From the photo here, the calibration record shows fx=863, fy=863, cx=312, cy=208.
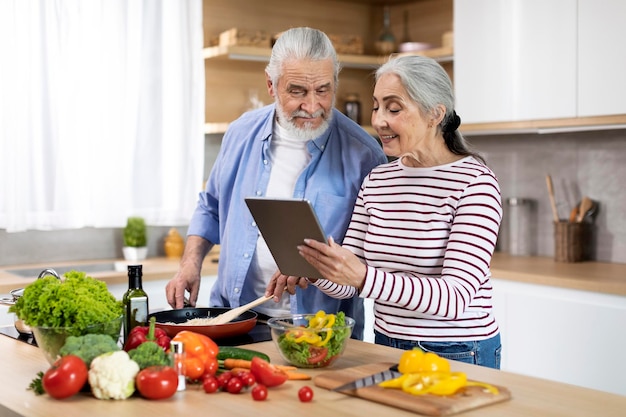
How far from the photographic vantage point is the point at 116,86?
170 inches

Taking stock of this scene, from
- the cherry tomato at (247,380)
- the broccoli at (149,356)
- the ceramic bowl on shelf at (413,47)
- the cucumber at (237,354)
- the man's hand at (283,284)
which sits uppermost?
the ceramic bowl on shelf at (413,47)

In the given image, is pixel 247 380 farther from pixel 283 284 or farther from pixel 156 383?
pixel 283 284

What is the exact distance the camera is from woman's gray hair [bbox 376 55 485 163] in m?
2.35

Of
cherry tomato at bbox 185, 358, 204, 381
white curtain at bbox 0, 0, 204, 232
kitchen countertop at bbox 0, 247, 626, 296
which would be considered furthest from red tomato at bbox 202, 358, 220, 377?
white curtain at bbox 0, 0, 204, 232

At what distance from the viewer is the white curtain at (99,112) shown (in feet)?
13.3

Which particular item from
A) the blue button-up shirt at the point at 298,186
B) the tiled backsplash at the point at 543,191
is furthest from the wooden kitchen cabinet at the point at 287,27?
the blue button-up shirt at the point at 298,186

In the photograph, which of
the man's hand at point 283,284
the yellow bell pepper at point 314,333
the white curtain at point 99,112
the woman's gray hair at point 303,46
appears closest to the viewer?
the yellow bell pepper at point 314,333

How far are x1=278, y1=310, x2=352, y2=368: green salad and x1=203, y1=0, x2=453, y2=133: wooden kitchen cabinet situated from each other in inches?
102

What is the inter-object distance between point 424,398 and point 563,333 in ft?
7.24

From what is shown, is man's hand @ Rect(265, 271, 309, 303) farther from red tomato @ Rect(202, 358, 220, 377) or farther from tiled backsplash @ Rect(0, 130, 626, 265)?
tiled backsplash @ Rect(0, 130, 626, 265)

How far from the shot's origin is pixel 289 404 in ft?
5.58

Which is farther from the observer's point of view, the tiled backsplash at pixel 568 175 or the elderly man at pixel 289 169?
the tiled backsplash at pixel 568 175

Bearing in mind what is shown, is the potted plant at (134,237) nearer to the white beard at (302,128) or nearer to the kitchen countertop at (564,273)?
the kitchen countertop at (564,273)

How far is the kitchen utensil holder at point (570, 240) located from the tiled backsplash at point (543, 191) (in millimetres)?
118
